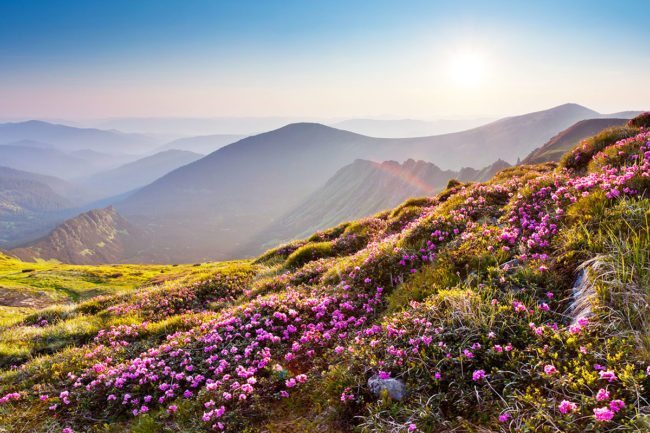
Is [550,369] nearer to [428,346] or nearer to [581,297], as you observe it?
[428,346]

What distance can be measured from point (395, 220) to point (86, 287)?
3232cm

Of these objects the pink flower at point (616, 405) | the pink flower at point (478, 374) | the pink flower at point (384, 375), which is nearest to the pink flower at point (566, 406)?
the pink flower at point (616, 405)

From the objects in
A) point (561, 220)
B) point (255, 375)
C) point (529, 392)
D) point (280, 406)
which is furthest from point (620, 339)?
point (255, 375)

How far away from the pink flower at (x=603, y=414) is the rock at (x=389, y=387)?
7.78 feet

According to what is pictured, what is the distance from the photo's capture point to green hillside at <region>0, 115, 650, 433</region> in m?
4.71

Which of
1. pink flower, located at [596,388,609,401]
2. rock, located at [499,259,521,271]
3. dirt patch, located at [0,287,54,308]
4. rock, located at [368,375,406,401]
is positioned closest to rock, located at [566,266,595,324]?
rock, located at [499,259,521,271]

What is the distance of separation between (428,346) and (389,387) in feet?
3.19

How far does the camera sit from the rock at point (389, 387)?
5.36m


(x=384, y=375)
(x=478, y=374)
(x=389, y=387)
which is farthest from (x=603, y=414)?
(x=384, y=375)

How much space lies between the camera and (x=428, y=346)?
5910 mm

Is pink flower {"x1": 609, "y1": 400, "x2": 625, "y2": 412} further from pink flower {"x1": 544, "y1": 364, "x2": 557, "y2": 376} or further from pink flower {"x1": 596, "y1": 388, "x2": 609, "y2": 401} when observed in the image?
pink flower {"x1": 544, "y1": 364, "x2": 557, "y2": 376}

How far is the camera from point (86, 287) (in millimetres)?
34938

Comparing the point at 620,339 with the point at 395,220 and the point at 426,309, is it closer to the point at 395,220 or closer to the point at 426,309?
the point at 426,309

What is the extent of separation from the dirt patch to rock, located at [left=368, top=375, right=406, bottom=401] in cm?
2817
